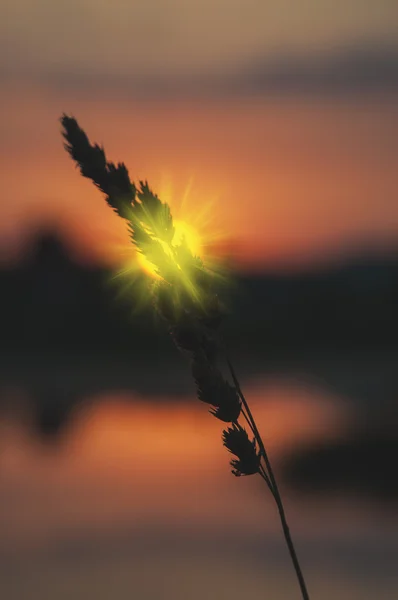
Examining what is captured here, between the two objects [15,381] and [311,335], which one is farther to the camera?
[311,335]

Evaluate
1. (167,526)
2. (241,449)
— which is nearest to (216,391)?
(241,449)

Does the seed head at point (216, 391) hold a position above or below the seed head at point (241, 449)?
above

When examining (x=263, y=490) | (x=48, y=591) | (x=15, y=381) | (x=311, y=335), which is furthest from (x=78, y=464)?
(x=311, y=335)

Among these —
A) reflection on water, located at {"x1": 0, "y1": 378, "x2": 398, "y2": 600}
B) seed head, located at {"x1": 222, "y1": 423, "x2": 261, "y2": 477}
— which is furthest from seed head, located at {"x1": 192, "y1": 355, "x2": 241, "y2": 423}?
reflection on water, located at {"x1": 0, "y1": 378, "x2": 398, "y2": 600}

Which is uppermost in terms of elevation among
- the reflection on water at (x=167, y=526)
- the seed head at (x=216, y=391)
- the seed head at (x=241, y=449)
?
the reflection on water at (x=167, y=526)

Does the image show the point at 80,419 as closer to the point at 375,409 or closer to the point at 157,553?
the point at 375,409

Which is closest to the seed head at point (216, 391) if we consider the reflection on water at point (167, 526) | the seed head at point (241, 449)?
the seed head at point (241, 449)

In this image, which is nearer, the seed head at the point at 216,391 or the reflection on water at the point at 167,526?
the seed head at the point at 216,391

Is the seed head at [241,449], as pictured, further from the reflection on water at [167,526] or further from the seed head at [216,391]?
the reflection on water at [167,526]

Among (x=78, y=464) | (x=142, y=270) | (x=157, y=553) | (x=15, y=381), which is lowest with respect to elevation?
(x=142, y=270)
